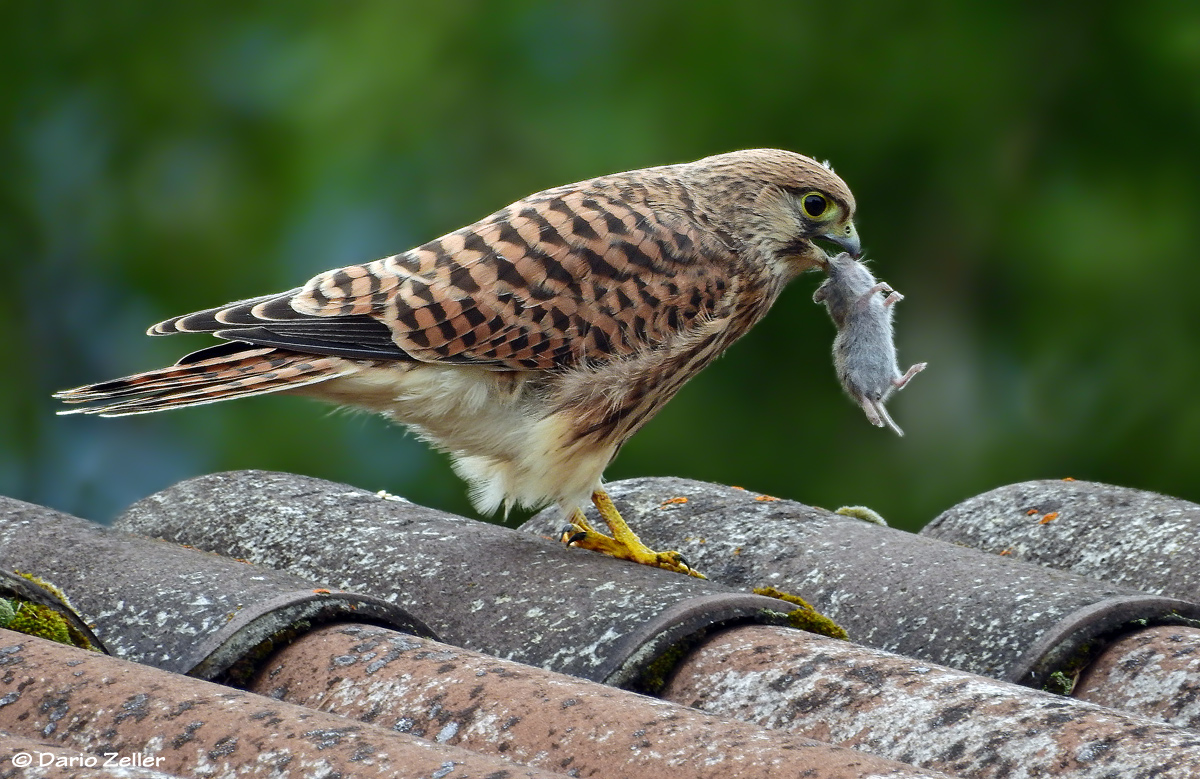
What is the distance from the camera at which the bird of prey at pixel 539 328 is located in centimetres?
296

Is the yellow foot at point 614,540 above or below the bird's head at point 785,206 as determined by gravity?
below

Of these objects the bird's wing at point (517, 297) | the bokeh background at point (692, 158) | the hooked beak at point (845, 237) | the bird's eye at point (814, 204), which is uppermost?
the bird's eye at point (814, 204)

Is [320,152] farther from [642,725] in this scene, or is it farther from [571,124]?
[642,725]

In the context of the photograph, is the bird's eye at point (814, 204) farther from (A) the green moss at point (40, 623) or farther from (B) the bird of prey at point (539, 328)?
(A) the green moss at point (40, 623)

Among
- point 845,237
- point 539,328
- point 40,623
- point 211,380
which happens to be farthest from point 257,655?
point 845,237

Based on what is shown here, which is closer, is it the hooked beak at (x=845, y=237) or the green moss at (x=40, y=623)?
the green moss at (x=40, y=623)

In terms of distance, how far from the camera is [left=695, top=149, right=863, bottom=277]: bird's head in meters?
3.34

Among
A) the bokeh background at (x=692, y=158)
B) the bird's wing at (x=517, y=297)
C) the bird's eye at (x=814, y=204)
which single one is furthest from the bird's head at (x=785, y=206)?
the bokeh background at (x=692, y=158)

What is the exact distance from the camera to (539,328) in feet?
9.95

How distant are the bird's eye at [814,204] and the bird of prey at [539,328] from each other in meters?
0.04

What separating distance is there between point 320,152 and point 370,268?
9247mm

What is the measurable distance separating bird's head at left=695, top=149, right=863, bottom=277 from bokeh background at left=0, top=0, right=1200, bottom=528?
586cm

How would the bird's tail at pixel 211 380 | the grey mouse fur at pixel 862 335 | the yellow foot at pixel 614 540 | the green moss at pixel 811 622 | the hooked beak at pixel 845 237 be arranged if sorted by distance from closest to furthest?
the green moss at pixel 811 622 → the bird's tail at pixel 211 380 → the yellow foot at pixel 614 540 → the grey mouse fur at pixel 862 335 → the hooked beak at pixel 845 237

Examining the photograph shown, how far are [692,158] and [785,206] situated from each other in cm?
708
